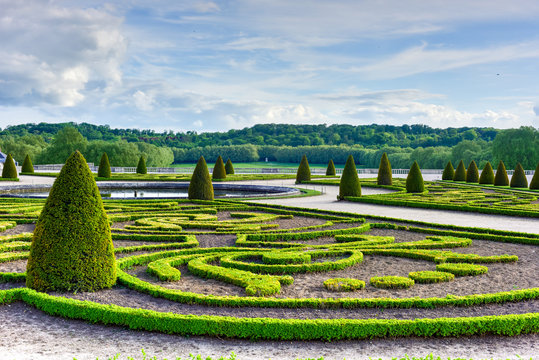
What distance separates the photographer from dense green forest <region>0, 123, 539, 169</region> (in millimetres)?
64750

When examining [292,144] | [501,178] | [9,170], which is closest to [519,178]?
[501,178]

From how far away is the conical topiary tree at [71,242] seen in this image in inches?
285

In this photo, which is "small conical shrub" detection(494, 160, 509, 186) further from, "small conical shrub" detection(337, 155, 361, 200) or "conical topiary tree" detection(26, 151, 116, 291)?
"conical topiary tree" detection(26, 151, 116, 291)

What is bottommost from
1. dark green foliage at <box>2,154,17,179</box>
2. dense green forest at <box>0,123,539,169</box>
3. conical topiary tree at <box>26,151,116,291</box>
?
conical topiary tree at <box>26,151,116,291</box>

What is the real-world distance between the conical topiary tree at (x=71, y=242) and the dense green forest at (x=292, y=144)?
57.4m

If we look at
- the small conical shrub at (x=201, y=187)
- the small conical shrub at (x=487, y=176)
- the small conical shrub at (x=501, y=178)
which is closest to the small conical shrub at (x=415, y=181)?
the small conical shrub at (x=501, y=178)

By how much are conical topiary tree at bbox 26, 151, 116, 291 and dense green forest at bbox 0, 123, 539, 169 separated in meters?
57.4

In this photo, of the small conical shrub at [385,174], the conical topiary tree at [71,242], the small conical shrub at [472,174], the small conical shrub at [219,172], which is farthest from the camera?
the small conical shrub at [472,174]

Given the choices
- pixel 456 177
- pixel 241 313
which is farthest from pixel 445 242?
pixel 456 177

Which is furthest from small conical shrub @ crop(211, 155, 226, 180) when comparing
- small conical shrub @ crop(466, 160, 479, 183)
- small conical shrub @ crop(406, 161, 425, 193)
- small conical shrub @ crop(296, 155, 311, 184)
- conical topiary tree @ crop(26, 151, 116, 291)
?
conical topiary tree @ crop(26, 151, 116, 291)

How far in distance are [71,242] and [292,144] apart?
108 meters

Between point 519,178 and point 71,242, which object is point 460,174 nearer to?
point 519,178

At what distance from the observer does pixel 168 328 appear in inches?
246

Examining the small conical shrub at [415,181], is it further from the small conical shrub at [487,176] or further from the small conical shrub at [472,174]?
the small conical shrub at [472,174]
